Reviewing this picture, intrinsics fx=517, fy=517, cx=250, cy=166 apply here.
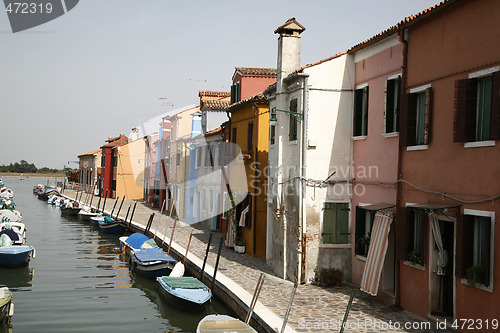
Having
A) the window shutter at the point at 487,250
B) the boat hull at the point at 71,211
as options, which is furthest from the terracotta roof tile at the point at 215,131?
the boat hull at the point at 71,211

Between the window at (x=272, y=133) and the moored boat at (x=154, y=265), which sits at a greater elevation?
the window at (x=272, y=133)

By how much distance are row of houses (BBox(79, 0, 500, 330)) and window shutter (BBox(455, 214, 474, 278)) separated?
0.03m

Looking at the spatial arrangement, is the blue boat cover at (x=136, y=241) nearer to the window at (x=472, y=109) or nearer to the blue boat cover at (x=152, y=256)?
the blue boat cover at (x=152, y=256)

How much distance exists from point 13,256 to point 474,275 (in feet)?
67.7

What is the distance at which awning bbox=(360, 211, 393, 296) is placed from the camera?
13812 millimetres

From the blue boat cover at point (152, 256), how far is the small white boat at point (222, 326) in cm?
928

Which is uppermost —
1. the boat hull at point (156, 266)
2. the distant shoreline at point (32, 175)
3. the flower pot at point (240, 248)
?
the flower pot at point (240, 248)

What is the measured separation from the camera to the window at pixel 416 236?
40.8ft

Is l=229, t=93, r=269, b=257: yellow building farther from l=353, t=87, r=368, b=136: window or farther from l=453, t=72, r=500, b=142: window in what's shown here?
l=453, t=72, r=500, b=142: window

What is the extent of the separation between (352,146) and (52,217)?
137 ft

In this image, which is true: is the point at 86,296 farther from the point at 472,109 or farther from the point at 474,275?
the point at 472,109

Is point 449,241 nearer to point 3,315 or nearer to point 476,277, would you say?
point 476,277

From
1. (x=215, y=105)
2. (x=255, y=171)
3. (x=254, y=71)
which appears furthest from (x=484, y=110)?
(x=215, y=105)

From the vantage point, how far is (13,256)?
24.0 m
